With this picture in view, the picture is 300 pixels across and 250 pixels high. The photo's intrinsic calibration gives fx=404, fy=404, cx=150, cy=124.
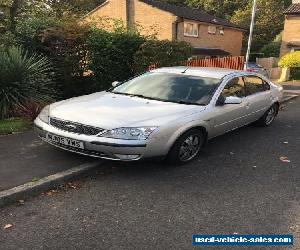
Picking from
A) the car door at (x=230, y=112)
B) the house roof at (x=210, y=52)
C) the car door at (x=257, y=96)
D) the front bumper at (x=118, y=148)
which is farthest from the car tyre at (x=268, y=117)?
the house roof at (x=210, y=52)

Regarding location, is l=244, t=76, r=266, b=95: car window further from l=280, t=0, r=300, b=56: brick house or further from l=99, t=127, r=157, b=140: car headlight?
l=280, t=0, r=300, b=56: brick house

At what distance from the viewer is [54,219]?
14.3 ft

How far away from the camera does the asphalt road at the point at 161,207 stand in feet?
13.1

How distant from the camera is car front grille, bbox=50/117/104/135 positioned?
215 inches

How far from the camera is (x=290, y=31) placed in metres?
33.6

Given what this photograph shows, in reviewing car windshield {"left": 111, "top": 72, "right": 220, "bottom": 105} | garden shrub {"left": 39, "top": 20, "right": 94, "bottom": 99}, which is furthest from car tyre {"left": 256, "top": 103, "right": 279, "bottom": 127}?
garden shrub {"left": 39, "top": 20, "right": 94, "bottom": 99}

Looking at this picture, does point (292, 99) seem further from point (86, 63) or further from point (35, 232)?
point (35, 232)

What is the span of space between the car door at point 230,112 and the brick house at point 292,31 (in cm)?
2817

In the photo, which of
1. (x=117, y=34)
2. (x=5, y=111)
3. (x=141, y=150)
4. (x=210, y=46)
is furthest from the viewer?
(x=210, y=46)

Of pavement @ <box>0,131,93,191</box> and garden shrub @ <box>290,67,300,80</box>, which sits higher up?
pavement @ <box>0,131,93,191</box>

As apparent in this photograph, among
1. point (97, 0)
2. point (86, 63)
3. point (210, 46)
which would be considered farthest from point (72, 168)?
point (97, 0)

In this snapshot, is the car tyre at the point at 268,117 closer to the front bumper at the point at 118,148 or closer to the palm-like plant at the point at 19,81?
the front bumper at the point at 118,148

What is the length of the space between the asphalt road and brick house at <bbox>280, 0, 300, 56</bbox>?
29413 millimetres

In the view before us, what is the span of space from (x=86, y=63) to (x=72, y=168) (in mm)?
6418
